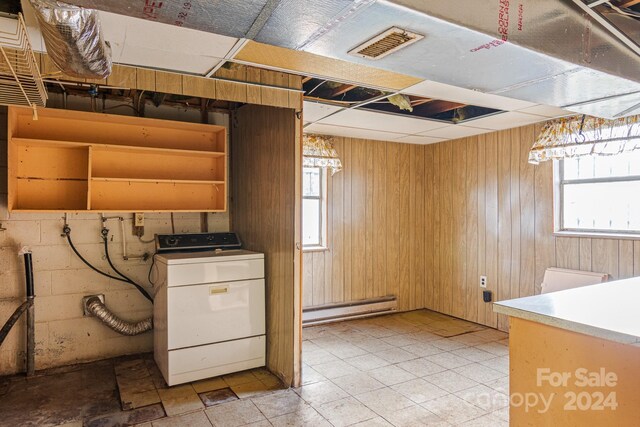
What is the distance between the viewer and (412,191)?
17.8ft

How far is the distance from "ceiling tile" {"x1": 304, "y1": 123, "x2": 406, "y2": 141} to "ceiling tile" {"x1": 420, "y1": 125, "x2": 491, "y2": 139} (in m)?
0.40

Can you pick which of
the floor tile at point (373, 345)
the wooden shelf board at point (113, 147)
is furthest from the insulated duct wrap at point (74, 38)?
the floor tile at point (373, 345)

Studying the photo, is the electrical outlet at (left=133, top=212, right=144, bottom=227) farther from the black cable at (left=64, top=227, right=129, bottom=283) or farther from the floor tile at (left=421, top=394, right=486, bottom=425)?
the floor tile at (left=421, top=394, right=486, bottom=425)

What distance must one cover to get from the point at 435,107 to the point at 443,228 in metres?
1.81

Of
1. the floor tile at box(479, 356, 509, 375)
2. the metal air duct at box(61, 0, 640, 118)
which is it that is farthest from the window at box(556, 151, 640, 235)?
the metal air duct at box(61, 0, 640, 118)

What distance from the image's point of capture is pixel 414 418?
262 cm

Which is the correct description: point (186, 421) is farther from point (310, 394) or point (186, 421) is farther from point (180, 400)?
point (310, 394)

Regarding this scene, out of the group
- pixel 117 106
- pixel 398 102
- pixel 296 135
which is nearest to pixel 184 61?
pixel 296 135

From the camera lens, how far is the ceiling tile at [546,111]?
11.2ft

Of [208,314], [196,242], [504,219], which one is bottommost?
[208,314]

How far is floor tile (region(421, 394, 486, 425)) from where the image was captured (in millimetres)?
2621

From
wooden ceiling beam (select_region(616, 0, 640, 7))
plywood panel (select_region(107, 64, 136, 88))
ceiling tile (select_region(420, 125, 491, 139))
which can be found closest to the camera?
wooden ceiling beam (select_region(616, 0, 640, 7))

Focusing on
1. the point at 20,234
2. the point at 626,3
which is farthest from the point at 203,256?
the point at 626,3

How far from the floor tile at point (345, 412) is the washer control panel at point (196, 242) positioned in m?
1.61
